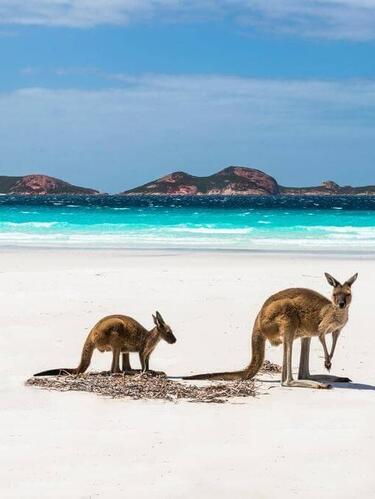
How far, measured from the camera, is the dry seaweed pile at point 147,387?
20.2 feet

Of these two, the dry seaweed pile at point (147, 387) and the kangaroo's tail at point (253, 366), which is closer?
the dry seaweed pile at point (147, 387)

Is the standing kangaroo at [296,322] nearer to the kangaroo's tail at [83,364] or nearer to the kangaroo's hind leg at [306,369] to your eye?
the kangaroo's hind leg at [306,369]

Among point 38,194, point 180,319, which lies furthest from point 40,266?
point 38,194

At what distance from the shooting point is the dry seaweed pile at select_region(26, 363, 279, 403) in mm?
6168

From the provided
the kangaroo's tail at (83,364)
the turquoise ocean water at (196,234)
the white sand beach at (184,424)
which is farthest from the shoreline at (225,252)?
the kangaroo's tail at (83,364)

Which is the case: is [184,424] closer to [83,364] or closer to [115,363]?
[115,363]

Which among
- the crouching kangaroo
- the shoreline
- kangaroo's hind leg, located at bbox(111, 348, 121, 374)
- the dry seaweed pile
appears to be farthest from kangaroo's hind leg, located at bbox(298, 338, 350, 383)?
the shoreline

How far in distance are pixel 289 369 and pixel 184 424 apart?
135cm

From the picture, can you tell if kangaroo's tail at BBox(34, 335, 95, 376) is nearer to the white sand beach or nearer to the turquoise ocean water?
the white sand beach

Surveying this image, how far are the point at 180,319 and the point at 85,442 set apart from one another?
191 inches

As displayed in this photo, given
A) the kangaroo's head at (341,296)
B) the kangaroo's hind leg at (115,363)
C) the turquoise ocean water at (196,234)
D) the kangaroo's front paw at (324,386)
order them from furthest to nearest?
the turquoise ocean water at (196,234) → the kangaroo's hind leg at (115,363) → the kangaroo's front paw at (324,386) → the kangaroo's head at (341,296)

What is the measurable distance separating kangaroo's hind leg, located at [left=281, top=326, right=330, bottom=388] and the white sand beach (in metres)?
0.10

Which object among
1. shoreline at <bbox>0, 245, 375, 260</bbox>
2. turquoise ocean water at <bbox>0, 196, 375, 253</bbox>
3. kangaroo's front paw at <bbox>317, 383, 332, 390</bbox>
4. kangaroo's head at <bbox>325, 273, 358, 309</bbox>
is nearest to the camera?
kangaroo's head at <bbox>325, 273, 358, 309</bbox>

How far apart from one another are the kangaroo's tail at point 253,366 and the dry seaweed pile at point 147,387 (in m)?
0.07
